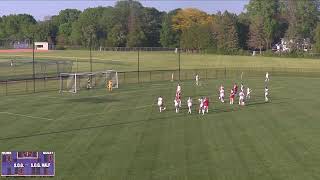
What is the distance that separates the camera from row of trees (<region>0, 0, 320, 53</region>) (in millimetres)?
142500

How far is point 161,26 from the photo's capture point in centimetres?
16500

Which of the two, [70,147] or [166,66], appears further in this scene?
[166,66]

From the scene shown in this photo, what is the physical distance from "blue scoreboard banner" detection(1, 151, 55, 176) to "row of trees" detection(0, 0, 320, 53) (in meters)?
121

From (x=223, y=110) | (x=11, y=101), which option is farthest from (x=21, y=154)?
(x=11, y=101)

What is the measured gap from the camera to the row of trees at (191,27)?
14250 centimetres

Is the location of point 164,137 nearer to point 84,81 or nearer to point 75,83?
point 75,83

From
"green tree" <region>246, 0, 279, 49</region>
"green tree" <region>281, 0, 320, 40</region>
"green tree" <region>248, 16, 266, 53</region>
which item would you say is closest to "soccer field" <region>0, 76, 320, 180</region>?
"green tree" <region>248, 16, 266, 53</region>

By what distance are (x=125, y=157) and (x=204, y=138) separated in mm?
6829

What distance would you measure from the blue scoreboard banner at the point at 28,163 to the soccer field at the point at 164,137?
558 cm

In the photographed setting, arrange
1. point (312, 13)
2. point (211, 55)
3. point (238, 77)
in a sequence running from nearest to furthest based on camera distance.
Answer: point (238, 77), point (211, 55), point (312, 13)

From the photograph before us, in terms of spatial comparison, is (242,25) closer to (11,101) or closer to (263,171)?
(11,101)

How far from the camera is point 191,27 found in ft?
482

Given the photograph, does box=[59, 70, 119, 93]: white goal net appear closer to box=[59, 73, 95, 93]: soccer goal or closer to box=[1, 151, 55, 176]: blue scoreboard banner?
box=[59, 73, 95, 93]: soccer goal

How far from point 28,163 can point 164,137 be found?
15.8m
